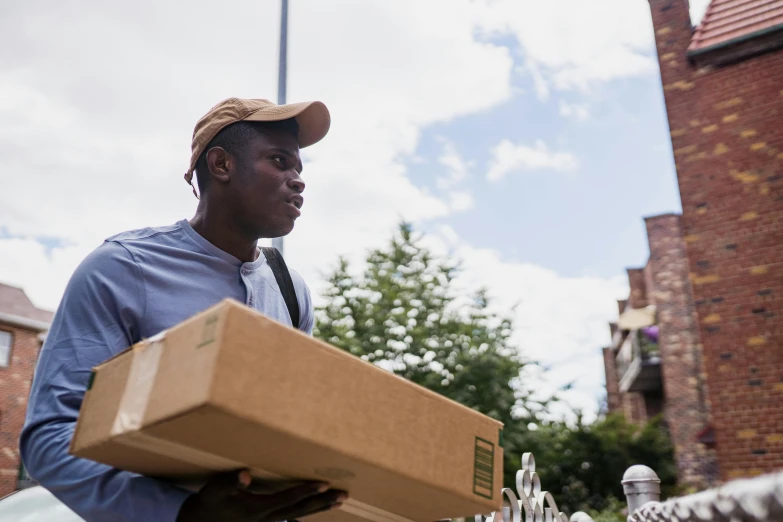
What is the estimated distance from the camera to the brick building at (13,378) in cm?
2547

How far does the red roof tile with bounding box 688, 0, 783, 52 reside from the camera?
800cm

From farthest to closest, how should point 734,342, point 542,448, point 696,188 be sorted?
point 542,448 < point 696,188 < point 734,342

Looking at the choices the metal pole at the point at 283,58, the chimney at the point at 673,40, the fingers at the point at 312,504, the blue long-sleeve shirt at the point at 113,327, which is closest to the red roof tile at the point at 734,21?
the chimney at the point at 673,40

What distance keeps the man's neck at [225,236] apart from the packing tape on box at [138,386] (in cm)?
72

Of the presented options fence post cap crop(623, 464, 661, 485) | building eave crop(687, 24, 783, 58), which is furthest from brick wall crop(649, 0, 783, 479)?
fence post cap crop(623, 464, 661, 485)

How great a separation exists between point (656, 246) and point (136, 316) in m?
21.3

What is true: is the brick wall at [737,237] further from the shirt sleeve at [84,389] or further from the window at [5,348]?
the window at [5,348]

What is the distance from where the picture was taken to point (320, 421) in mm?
1134

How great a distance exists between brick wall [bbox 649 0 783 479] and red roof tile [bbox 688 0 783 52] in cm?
31

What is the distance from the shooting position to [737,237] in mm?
7672

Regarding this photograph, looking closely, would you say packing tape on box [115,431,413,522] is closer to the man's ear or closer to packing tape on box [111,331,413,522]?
packing tape on box [111,331,413,522]

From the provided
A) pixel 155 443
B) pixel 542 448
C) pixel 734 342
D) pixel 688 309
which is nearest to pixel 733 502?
pixel 155 443

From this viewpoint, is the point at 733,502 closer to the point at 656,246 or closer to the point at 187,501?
the point at 187,501

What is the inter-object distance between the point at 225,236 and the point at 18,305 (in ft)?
98.8
